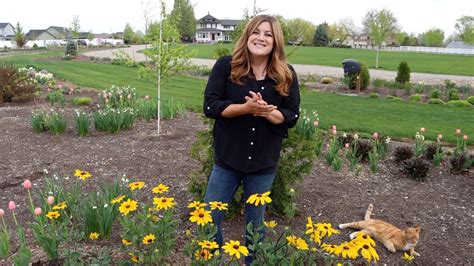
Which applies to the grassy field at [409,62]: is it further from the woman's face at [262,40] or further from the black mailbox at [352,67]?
the woman's face at [262,40]

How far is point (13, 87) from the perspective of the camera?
33.5ft

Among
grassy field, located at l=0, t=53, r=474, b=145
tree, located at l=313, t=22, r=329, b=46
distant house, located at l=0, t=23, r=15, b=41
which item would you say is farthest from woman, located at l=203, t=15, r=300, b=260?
distant house, located at l=0, t=23, r=15, b=41

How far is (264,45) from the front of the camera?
2605 millimetres

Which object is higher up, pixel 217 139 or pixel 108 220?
pixel 217 139

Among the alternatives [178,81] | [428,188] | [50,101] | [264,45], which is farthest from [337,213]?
[178,81]

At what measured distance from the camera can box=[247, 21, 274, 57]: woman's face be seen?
2.60 meters

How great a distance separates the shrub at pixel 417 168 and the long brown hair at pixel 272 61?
3240 mm

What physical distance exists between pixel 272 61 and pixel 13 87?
9357 millimetres

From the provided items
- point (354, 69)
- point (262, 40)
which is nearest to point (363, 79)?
point (354, 69)

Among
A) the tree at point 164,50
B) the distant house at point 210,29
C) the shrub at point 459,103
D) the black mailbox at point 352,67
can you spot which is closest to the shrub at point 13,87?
the tree at point 164,50

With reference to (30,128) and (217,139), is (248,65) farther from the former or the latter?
(30,128)

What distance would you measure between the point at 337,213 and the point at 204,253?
2423mm

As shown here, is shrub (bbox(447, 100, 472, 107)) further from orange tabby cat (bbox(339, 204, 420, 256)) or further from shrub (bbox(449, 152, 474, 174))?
orange tabby cat (bbox(339, 204, 420, 256))

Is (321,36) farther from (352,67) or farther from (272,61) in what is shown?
(272,61)
